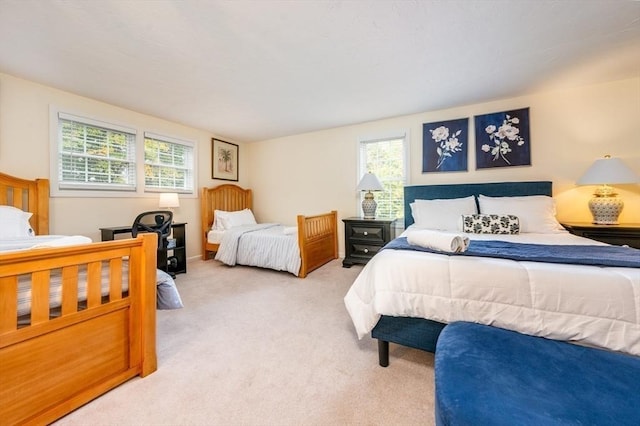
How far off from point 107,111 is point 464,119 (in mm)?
4572

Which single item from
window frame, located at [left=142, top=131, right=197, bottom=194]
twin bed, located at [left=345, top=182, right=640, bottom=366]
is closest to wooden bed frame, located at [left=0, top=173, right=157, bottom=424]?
twin bed, located at [left=345, top=182, right=640, bottom=366]

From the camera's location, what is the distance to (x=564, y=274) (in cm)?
116

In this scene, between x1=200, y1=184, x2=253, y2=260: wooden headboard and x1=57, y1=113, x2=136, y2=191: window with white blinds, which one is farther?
x1=200, y1=184, x2=253, y2=260: wooden headboard

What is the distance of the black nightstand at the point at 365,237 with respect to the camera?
3.54 meters

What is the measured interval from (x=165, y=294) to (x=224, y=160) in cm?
359

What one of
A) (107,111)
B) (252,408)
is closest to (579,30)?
(252,408)

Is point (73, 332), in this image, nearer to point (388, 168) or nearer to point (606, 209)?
point (388, 168)

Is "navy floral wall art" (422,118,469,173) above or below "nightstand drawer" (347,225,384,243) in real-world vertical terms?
above

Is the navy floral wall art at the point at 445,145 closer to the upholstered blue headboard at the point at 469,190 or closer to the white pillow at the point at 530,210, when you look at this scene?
the upholstered blue headboard at the point at 469,190

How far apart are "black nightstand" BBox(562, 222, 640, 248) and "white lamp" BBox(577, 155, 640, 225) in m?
0.16

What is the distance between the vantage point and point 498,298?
1228 mm

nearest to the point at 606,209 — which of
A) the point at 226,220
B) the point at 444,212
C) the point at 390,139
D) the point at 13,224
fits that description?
the point at 444,212

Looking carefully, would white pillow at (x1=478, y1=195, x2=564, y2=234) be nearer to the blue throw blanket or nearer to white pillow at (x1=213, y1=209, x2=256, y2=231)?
the blue throw blanket

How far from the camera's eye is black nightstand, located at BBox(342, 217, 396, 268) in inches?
140
